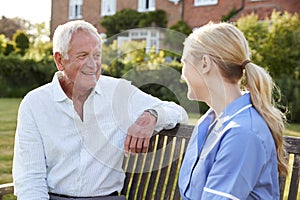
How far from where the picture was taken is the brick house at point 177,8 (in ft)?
58.9

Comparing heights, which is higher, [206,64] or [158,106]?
[206,64]

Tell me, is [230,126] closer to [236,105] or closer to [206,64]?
[236,105]

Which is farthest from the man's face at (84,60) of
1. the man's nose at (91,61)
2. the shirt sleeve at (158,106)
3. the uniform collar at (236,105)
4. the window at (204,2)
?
the window at (204,2)

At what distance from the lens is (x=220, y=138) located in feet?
5.95

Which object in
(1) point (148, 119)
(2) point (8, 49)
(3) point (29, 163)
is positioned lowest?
(2) point (8, 49)

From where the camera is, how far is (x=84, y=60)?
8.32 ft

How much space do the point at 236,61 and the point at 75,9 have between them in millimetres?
23003

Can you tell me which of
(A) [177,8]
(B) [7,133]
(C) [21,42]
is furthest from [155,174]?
(A) [177,8]

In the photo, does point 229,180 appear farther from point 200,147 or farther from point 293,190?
point 293,190

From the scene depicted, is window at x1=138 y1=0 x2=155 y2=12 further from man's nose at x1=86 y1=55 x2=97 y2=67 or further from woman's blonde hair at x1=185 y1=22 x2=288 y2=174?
woman's blonde hair at x1=185 y1=22 x2=288 y2=174

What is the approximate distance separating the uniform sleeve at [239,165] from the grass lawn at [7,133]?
66 cm

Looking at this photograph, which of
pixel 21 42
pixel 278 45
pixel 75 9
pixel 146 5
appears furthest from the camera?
pixel 75 9

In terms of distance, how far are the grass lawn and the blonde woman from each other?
46 centimetres

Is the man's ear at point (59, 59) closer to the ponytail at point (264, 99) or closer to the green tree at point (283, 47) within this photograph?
the ponytail at point (264, 99)
